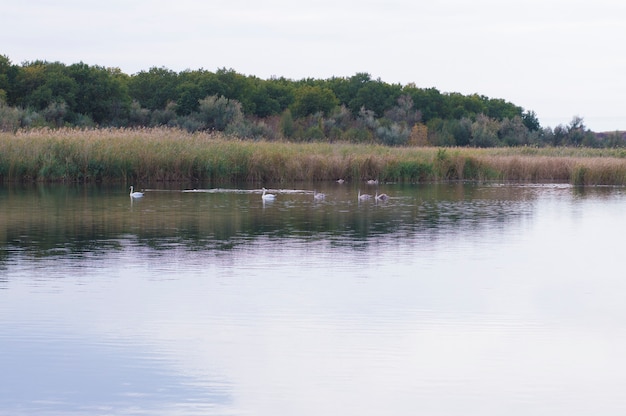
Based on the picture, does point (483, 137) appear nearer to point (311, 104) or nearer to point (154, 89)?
point (311, 104)

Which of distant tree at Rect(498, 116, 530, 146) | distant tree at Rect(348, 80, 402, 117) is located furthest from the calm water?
distant tree at Rect(348, 80, 402, 117)

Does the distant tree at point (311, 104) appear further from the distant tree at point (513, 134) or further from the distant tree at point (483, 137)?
the distant tree at point (513, 134)

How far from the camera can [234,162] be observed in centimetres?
3341

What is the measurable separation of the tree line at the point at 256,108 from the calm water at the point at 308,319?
2681 cm

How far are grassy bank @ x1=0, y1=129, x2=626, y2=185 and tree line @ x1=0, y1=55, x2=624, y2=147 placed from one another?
326 inches

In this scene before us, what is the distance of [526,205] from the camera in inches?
934

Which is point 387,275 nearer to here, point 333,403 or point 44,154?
point 333,403

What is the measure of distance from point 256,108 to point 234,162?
105ft

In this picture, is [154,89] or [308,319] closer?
[308,319]

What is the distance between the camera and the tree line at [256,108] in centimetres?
5166

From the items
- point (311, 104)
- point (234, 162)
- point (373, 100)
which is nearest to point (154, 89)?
point (311, 104)

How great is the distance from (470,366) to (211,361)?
2112 millimetres

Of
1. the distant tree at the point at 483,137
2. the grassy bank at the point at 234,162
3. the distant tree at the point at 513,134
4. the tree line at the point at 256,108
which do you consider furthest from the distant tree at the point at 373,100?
the grassy bank at the point at 234,162

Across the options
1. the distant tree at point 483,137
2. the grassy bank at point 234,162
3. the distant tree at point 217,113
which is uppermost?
the distant tree at point 217,113
